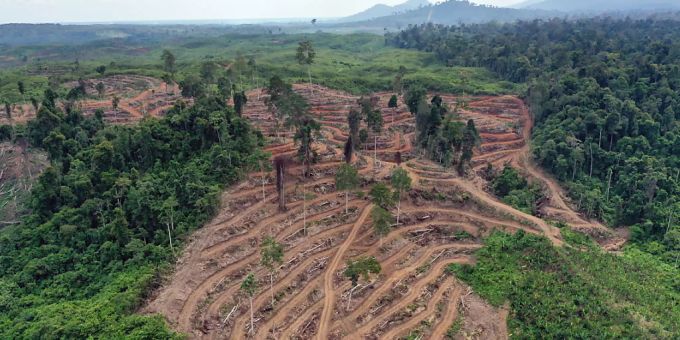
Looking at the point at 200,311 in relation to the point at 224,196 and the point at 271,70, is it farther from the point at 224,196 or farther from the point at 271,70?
the point at 271,70

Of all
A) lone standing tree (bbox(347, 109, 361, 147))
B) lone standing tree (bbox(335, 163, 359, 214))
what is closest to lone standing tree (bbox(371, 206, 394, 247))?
lone standing tree (bbox(335, 163, 359, 214))

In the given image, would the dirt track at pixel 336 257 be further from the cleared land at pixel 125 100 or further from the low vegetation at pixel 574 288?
the cleared land at pixel 125 100

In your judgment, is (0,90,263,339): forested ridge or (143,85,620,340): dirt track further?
(143,85,620,340): dirt track

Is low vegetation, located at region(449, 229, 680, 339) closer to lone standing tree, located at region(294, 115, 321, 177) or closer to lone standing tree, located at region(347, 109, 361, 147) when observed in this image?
lone standing tree, located at region(294, 115, 321, 177)

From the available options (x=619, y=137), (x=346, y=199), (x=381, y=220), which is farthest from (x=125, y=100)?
(x=619, y=137)

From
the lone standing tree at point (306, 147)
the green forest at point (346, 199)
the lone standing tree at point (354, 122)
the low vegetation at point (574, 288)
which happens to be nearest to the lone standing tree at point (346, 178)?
the green forest at point (346, 199)

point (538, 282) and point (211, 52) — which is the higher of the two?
point (211, 52)

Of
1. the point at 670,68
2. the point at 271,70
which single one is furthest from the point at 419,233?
the point at 271,70
